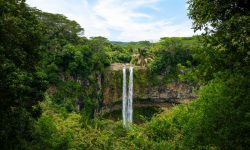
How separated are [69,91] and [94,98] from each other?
259 inches

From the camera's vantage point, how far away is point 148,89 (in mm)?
66688

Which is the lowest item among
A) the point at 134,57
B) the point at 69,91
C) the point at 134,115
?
the point at 134,115

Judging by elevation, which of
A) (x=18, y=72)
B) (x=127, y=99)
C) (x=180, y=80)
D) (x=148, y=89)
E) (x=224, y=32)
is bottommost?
(x=127, y=99)

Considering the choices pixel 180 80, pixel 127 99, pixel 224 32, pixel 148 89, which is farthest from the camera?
pixel 148 89

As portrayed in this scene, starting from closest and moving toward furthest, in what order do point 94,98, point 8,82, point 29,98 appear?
point 8,82 < point 29,98 < point 94,98

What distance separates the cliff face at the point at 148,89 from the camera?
2579 inches

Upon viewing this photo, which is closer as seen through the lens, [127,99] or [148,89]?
[127,99]

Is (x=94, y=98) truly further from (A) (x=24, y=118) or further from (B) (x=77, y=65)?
(A) (x=24, y=118)

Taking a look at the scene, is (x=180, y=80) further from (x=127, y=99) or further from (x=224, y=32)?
(x=127, y=99)

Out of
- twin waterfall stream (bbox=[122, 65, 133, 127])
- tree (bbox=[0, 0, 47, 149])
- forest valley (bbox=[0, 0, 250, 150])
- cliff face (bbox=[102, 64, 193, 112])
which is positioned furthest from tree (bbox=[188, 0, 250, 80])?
cliff face (bbox=[102, 64, 193, 112])

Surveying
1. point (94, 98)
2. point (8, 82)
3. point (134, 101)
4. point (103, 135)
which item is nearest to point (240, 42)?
point (8, 82)

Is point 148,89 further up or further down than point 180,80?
further down

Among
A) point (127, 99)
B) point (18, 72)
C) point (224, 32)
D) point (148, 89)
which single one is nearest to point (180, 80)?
point (18, 72)

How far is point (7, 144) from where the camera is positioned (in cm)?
1870
